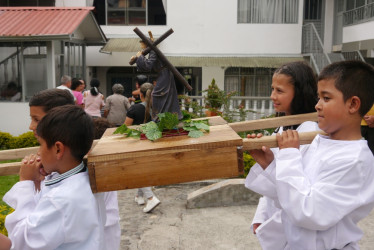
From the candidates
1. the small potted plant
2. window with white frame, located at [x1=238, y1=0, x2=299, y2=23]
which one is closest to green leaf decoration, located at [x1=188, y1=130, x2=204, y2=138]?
the small potted plant

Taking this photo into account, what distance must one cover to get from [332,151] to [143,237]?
3463mm

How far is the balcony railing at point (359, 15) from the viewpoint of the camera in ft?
47.2

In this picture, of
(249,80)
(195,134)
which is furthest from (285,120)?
(249,80)

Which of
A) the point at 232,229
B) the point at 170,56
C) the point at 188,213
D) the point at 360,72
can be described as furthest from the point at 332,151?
the point at 170,56

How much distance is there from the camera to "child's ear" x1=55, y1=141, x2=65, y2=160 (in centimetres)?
176

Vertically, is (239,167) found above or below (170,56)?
below

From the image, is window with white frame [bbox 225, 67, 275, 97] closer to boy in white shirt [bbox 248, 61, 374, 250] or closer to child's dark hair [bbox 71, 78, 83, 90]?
child's dark hair [bbox 71, 78, 83, 90]

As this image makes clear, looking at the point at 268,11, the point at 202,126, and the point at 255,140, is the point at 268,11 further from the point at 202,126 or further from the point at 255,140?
the point at 255,140

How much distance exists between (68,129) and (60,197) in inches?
11.2

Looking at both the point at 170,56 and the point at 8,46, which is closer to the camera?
the point at 8,46

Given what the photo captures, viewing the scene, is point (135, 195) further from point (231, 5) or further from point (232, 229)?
point (231, 5)

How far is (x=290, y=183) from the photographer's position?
167cm

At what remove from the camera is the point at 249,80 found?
683 inches

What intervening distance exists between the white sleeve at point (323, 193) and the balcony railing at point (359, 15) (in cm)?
1363
